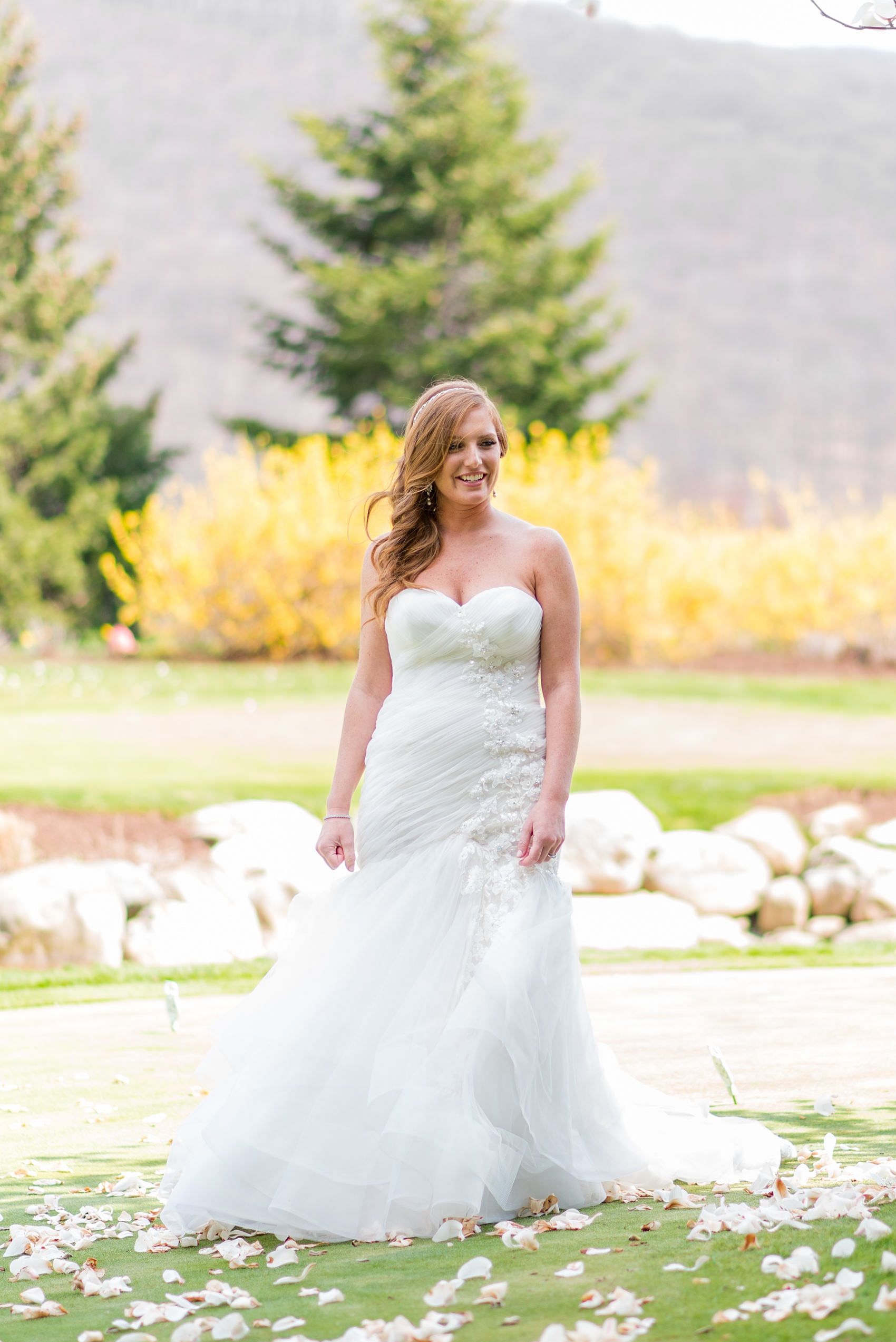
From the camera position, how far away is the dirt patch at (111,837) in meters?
10.8

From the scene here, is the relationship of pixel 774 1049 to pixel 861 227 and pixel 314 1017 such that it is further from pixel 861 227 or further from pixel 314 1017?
pixel 861 227

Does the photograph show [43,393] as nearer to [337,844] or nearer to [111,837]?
[111,837]

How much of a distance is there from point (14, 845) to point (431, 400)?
304 inches

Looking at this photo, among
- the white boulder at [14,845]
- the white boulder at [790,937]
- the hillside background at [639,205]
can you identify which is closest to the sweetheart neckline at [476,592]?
the white boulder at [790,937]

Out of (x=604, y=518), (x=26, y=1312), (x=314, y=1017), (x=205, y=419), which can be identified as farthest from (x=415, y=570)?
(x=205, y=419)

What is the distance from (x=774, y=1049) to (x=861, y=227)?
256 ft

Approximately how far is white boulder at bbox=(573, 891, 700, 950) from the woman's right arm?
5379mm

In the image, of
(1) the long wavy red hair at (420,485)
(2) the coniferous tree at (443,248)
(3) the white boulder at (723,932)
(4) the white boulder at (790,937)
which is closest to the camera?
(1) the long wavy red hair at (420,485)

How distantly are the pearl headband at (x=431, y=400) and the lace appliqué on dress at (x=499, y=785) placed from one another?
504 millimetres

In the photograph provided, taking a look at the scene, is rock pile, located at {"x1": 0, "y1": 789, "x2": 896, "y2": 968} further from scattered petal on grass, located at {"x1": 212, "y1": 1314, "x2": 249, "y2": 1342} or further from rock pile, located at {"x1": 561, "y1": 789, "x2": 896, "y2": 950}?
scattered petal on grass, located at {"x1": 212, "y1": 1314, "x2": 249, "y2": 1342}

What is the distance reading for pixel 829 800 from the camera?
523 inches

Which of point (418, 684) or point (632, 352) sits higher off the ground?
point (632, 352)

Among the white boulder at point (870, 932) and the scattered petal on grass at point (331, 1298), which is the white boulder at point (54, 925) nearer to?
the white boulder at point (870, 932)

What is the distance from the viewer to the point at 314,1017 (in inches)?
128
